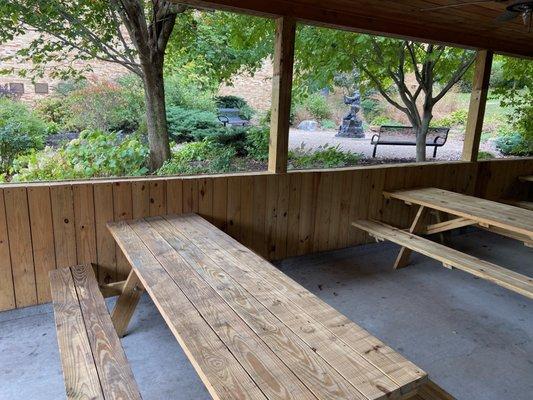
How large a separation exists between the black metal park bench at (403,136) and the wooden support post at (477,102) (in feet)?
6.34

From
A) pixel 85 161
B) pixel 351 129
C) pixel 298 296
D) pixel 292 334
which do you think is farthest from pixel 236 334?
pixel 351 129

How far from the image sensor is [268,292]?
5.29ft

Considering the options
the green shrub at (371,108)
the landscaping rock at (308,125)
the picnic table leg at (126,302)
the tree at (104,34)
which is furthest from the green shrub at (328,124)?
the picnic table leg at (126,302)

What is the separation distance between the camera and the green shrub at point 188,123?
6332 millimetres

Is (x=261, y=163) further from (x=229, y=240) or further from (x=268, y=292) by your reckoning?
(x=268, y=292)

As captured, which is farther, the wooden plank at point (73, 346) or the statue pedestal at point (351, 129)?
the statue pedestal at point (351, 129)

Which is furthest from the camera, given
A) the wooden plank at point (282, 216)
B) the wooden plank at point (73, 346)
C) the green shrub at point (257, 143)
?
Answer: the green shrub at point (257, 143)

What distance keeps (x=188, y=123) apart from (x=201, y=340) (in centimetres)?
552

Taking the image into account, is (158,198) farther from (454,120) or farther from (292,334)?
(454,120)

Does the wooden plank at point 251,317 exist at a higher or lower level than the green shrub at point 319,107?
lower

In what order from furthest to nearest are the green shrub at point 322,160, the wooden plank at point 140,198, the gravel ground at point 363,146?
the gravel ground at point 363,146 < the green shrub at point 322,160 < the wooden plank at point 140,198

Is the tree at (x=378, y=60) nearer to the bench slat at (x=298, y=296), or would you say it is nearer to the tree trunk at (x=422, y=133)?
the tree trunk at (x=422, y=133)

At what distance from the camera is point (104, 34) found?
5.02 meters

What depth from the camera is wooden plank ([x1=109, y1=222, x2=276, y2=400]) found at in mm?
1052
